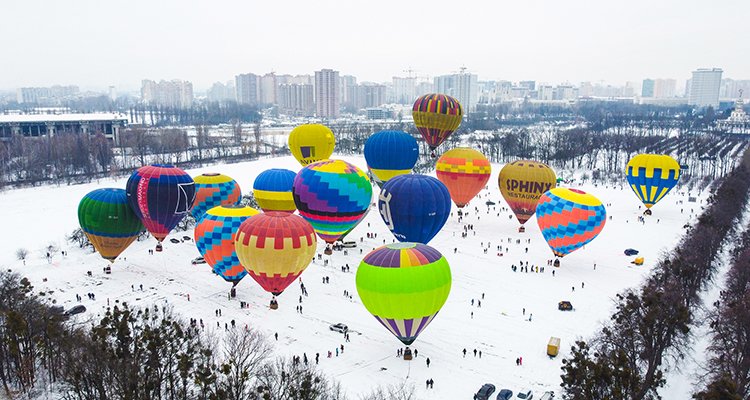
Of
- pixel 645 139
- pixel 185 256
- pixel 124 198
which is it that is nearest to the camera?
pixel 124 198

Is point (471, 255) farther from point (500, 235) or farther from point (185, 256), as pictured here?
point (185, 256)

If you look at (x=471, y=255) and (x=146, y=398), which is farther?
(x=471, y=255)

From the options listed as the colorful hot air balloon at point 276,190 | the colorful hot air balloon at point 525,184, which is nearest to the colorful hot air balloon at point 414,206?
the colorful hot air balloon at point 276,190

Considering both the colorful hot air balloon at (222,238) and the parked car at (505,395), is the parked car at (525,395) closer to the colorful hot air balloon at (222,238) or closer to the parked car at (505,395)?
the parked car at (505,395)

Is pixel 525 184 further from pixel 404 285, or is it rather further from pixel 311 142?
pixel 404 285

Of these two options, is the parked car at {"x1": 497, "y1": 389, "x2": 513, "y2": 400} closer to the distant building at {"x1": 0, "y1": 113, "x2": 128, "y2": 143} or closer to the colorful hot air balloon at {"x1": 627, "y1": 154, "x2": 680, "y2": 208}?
the colorful hot air balloon at {"x1": 627, "y1": 154, "x2": 680, "y2": 208}

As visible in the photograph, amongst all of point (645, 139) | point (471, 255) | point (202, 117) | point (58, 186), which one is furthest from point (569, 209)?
point (202, 117)
